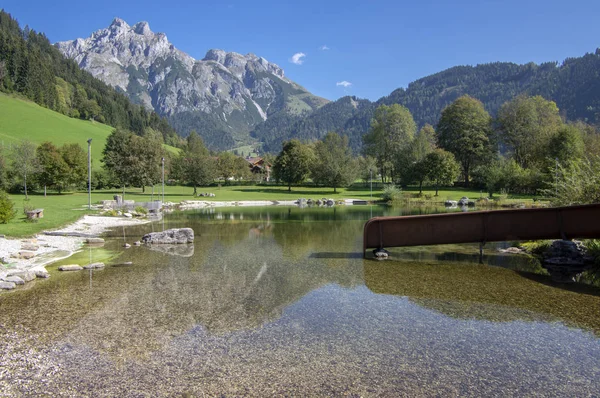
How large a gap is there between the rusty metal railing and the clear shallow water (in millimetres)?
2199

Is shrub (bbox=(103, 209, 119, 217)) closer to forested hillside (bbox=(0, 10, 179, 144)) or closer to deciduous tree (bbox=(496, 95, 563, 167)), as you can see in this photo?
deciduous tree (bbox=(496, 95, 563, 167))

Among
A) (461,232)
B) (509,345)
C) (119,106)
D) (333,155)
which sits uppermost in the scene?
(119,106)

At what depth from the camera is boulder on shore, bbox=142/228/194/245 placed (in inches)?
832

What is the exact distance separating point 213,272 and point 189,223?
1838 cm

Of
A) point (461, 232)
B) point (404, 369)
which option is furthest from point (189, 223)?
point (404, 369)

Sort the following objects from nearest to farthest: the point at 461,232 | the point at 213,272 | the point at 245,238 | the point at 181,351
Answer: the point at 181,351, the point at 213,272, the point at 461,232, the point at 245,238

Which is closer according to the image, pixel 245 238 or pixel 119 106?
pixel 245 238

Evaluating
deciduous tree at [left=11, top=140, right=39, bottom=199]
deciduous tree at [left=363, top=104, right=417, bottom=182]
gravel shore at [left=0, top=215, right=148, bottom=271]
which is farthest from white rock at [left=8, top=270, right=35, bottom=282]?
deciduous tree at [left=363, top=104, right=417, bottom=182]

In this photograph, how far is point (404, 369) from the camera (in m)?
6.67

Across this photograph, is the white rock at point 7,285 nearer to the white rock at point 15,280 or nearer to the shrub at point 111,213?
the white rock at point 15,280

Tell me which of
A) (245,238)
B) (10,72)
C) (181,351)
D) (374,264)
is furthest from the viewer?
(10,72)

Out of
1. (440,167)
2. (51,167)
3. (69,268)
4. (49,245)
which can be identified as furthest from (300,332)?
(440,167)

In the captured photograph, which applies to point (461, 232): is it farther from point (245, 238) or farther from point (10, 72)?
point (10, 72)

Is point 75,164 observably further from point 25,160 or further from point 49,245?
point 49,245
